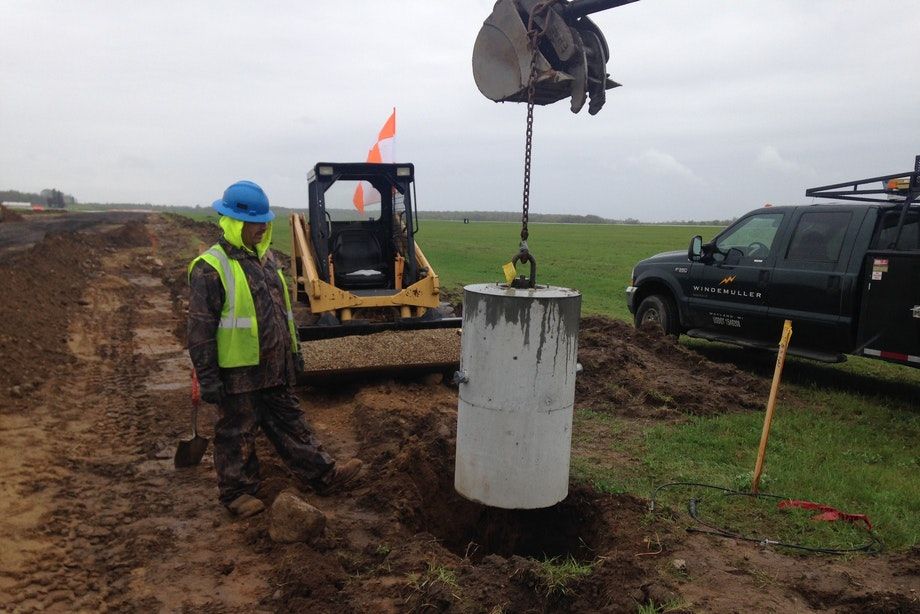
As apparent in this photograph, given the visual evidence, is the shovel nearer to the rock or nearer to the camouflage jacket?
the camouflage jacket

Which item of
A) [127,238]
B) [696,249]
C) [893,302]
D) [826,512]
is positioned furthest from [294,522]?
[127,238]

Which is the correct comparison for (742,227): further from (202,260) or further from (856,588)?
(202,260)

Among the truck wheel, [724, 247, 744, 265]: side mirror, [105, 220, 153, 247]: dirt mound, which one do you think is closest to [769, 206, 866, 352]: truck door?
[724, 247, 744, 265]: side mirror

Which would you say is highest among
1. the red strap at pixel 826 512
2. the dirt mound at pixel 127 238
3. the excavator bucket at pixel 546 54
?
the excavator bucket at pixel 546 54

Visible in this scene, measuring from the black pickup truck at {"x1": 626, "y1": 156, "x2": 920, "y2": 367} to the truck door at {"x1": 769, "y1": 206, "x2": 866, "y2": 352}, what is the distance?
0.01 m

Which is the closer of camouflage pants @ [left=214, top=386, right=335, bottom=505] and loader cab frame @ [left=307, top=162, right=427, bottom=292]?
camouflage pants @ [left=214, top=386, right=335, bottom=505]

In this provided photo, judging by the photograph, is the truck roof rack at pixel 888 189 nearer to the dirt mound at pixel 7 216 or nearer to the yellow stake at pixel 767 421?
the yellow stake at pixel 767 421

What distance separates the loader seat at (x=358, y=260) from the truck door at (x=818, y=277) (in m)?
5.01

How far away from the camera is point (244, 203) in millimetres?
4785

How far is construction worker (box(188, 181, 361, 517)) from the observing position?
4594 mm

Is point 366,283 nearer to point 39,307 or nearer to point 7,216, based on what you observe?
point 39,307

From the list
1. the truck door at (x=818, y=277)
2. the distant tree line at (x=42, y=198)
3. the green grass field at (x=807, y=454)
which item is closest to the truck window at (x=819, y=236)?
the truck door at (x=818, y=277)

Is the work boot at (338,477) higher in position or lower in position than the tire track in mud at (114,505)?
higher

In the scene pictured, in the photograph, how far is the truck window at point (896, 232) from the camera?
7500mm
